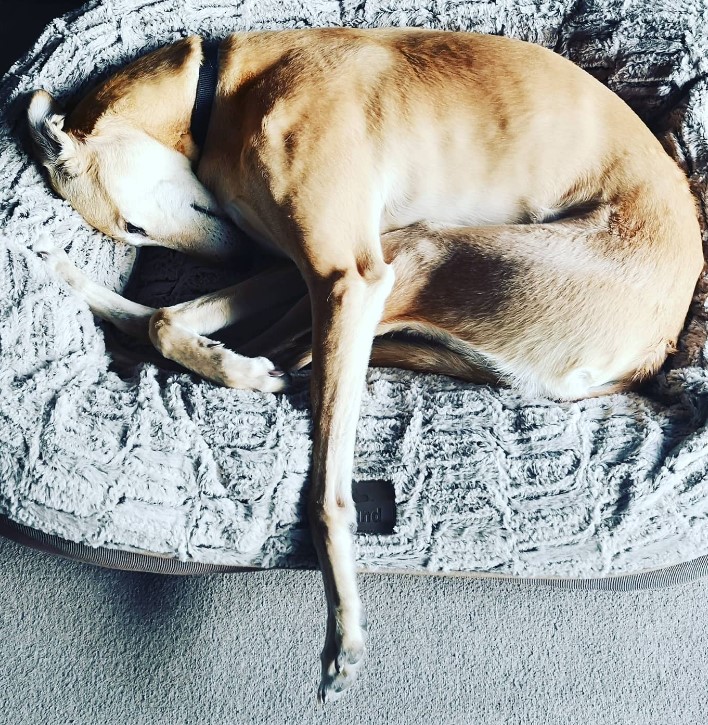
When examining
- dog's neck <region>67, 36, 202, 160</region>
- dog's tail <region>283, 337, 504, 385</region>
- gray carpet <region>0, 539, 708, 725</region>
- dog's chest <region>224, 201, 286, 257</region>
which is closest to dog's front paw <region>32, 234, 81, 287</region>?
dog's neck <region>67, 36, 202, 160</region>

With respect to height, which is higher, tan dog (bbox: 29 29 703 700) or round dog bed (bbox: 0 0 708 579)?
tan dog (bbox: 29 29 703 700)

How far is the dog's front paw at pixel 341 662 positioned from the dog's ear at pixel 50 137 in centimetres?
116

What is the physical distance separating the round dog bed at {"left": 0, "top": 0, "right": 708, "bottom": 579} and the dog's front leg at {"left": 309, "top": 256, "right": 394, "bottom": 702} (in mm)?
62

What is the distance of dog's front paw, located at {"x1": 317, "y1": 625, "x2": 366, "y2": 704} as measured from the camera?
4.23 ft

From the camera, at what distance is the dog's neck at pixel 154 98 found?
1.50 m

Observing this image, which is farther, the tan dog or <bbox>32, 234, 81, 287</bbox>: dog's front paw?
<bbox>32, 234, 81, 287</bbox>: dog's front paw

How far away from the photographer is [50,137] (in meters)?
1.47

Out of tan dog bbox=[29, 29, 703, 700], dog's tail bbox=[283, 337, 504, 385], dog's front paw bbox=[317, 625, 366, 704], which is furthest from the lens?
dog's tail bbox=[283, 337, 504, 385]

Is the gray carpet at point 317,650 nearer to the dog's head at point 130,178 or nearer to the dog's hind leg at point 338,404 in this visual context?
the dog's hind leg at point 338,404

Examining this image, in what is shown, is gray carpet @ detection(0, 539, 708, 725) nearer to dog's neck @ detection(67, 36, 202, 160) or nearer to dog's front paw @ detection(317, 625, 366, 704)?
dog's front paw @ detection(317, 625, 366, 704)

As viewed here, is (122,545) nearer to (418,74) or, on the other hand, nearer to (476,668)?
(476,668)

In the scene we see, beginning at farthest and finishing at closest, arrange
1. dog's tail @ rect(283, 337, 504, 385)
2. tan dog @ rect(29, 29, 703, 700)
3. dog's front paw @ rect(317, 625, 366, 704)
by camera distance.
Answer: dog's tail @ rect(283, 337, 504, 385) → tan dog @ rect(29, 29, 703, 700) → dog's front paw @ rect(317, 625, 366, 704)

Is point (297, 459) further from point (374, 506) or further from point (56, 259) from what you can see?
point (56, 259)

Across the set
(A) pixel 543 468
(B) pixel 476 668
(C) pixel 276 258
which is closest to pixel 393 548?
(A) pixel 543 468
